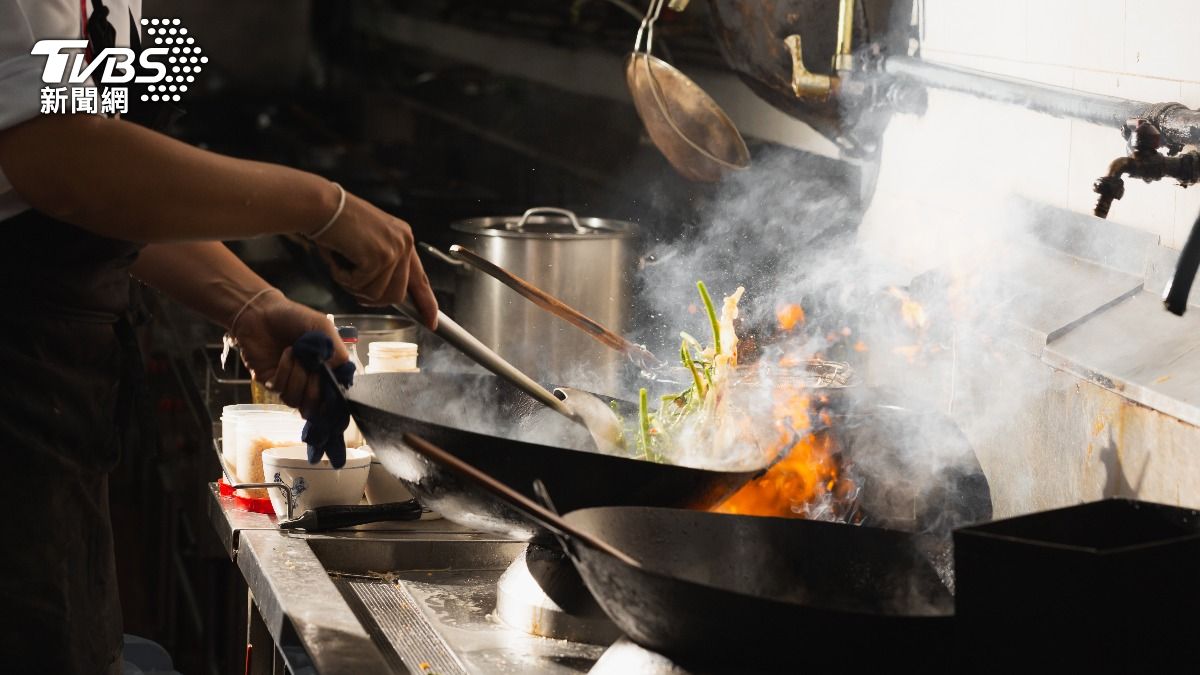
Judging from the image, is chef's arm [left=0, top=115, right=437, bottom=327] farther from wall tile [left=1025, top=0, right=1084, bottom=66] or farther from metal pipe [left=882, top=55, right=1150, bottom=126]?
wall tile [left=1025, top=0, right=1084, bottom=66]

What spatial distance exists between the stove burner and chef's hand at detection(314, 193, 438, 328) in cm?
40

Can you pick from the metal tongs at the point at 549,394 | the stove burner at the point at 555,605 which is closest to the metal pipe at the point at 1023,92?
the metal tongs at the point at 549,394

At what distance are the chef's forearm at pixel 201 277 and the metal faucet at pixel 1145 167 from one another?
3.72 feet

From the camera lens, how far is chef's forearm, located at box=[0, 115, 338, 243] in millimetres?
1431

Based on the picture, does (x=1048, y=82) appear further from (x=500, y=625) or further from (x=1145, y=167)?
(x=500, y=625)

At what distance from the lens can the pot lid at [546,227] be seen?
3158mm

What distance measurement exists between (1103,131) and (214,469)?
7.26 ft

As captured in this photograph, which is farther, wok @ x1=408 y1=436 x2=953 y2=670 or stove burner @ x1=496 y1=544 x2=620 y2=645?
stove burner @ x1=496 y1=544 x2=620 y2=645

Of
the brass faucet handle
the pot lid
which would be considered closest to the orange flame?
the brass faucet handle

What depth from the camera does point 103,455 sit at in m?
1.76

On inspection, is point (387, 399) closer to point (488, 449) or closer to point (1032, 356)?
point (488, 449)

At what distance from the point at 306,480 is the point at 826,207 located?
1.49 m

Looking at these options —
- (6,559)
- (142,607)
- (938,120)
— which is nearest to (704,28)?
(938,120)

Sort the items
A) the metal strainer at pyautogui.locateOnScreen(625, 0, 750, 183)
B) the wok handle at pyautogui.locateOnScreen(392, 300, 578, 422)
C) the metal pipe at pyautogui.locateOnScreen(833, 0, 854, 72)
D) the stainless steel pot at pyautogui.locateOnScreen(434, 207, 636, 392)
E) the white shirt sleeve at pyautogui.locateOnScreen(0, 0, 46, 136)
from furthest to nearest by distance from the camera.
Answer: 1. the stainless steel pot at pyautogui.locateOnScreen(434, 207, 636, 392)
2. the metal strainer at pyautogui.locateOnScreen(625, 0, 750, 183)
3. the metal pipe at pyautogui.locateOnScreen(833, 0, 854, 72)
4. the wok handle at pyautogui.locateOnScreen(392, 300, 578, 422)
5. the white shirt sleeve at pyautogui.locateOnScreen(0, 0, 46, 136)
